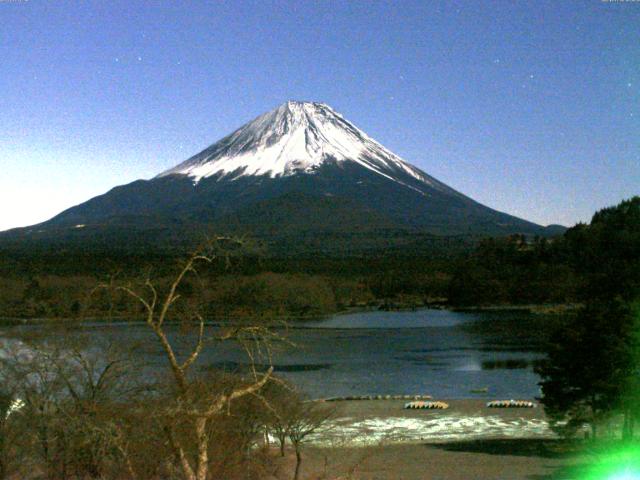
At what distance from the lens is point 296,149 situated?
15762 centimetres

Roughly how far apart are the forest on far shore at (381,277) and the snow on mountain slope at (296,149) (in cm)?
6037

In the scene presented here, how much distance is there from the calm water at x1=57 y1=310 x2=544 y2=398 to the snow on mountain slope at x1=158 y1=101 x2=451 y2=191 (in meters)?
90.4

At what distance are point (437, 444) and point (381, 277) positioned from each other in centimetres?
6441

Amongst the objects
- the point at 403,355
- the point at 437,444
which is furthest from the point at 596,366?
the point at 403,355

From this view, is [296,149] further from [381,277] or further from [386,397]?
[386,397]

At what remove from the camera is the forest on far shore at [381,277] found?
64812 millimetres

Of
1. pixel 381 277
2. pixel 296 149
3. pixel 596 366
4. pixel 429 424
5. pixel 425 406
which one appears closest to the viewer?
pixel 596 366

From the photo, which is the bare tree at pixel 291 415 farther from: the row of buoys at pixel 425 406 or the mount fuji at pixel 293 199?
the mount fuji at pixel 293 199

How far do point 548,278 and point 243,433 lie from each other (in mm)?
69461

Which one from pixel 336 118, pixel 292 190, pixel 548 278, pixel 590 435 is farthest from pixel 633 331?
pixel 336 118

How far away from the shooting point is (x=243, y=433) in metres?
12.2

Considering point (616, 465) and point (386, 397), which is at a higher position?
point (616, 465)

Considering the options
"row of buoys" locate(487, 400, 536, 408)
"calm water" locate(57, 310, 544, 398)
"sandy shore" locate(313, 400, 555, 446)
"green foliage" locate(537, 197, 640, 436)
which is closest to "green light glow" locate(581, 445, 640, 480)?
"green foliage" locate(537, 197, 640, 436)

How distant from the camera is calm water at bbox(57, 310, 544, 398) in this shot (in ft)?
99.9
